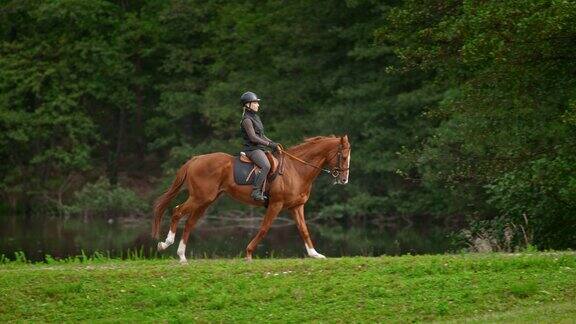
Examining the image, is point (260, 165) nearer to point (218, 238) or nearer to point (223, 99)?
point (218, 238)

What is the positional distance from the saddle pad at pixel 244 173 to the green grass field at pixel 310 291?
2.20 m

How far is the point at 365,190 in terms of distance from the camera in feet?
161

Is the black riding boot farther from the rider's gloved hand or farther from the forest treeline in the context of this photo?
the forest treeline

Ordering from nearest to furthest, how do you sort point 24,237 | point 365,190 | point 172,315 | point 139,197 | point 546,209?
point 172,315
point 546,209
point 24,237
point 365,190
point 139,197

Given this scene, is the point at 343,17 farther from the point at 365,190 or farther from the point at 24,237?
the point at 24,237

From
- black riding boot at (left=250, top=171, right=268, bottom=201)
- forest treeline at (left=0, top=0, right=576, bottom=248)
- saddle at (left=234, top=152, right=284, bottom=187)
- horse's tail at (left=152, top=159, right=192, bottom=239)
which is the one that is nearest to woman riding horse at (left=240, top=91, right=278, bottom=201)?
black riding boot at (left=250, top=171, right=268, bottom=201)

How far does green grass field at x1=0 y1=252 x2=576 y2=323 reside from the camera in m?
17.3

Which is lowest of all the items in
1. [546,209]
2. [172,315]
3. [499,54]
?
[172,315]

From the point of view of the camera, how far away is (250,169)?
21.8 m

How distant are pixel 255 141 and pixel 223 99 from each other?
3418 cm

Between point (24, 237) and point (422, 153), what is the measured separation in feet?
55.8

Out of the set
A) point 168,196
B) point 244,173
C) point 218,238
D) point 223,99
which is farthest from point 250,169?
point 223,99

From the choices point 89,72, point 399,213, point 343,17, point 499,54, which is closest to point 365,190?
point 399,213

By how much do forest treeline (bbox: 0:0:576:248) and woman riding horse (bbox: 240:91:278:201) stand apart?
6719 millimetres
